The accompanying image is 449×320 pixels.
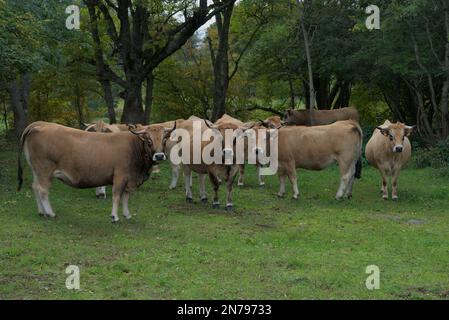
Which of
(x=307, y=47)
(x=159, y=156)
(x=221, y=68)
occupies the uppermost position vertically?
(x=307, y=47)

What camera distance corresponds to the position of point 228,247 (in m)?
10.4

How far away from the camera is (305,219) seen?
1286 centimetres

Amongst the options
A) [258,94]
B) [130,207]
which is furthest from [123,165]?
[258,94]

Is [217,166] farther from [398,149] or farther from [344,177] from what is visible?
[398,149]

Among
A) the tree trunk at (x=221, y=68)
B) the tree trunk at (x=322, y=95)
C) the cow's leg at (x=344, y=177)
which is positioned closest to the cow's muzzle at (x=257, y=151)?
the cow's leg at (x=344, y=177)

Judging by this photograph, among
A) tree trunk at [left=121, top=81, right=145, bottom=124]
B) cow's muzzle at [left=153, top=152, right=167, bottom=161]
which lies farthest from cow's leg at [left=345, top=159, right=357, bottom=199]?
tree trunk at [left=121, top=81, right=145, bottom=124]

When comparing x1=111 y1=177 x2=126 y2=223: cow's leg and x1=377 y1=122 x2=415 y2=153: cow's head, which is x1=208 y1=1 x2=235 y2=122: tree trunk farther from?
x1=111 y1=177 x2=126 y2=223: cow's leg

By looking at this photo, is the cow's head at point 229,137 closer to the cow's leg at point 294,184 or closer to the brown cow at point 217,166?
the brown cow at point 217,166

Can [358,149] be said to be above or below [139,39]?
below

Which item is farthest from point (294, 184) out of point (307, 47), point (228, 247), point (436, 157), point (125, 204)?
point (307, 47)

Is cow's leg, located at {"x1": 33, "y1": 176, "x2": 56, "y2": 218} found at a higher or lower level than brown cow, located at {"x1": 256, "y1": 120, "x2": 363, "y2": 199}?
lower

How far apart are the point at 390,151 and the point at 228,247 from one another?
643cm

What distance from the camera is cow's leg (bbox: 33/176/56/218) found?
1190 cm

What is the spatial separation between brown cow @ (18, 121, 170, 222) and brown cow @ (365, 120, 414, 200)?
18.4ft
